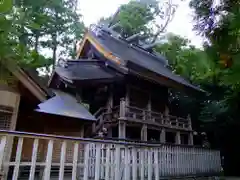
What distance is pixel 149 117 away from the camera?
12.1 m

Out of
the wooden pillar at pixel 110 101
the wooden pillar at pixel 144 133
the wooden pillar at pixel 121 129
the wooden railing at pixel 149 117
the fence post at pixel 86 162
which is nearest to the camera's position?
the fence post at pixel 86 162

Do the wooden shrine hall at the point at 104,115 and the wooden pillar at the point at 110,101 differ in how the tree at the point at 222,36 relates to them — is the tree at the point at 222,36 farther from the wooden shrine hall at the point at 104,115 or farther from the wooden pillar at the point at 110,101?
the wooden pillar at the point at 110,101

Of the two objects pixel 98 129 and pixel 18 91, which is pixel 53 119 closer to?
pixel 18 91

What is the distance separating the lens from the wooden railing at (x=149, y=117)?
1096 cm

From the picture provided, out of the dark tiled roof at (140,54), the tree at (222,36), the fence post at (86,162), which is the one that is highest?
the dark tiled roof at (140,54)

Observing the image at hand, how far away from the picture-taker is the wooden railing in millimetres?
10961

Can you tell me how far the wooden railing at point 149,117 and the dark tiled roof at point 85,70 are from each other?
1911mm

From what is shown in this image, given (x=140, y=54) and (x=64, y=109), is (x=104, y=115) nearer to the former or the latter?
(x=64, y=109)

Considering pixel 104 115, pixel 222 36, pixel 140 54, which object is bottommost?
pixel 222 36

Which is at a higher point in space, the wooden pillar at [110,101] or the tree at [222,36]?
the wooden pillar at [110,101]

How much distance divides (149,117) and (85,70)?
4.29 m

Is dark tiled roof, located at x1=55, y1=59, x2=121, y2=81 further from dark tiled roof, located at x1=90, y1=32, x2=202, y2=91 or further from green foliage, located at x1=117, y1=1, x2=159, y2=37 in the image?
green foliage, located at x1=117, y1=1, x2=159, y2=37

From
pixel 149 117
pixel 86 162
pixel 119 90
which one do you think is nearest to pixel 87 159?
pixel 86 162

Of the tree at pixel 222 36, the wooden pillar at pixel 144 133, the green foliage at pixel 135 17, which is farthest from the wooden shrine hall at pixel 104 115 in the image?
the green foliage at pixel 135 17
